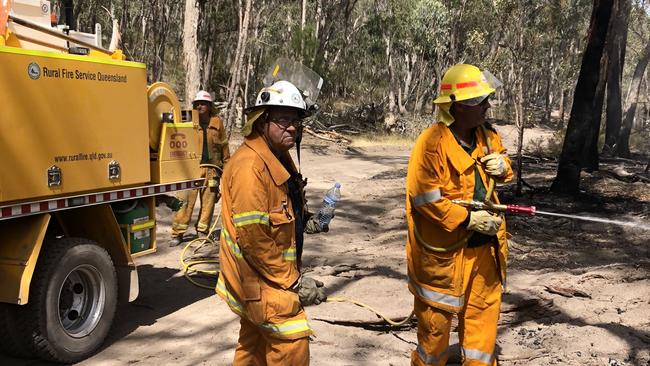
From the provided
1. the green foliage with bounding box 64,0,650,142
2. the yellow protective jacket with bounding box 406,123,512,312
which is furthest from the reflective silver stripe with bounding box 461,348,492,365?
the green foliage with bounding box 64,0,650,142

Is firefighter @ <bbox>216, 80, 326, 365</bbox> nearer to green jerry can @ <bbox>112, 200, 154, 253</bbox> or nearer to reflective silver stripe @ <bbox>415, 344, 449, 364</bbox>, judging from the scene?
reflective silver stripe @ <bbox>415, 344, 449, 364</bbox>

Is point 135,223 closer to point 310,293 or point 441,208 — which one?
point 310,293

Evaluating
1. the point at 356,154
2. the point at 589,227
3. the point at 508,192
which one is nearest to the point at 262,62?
the point at 356,154

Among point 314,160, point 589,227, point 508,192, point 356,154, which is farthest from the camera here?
point 356,154

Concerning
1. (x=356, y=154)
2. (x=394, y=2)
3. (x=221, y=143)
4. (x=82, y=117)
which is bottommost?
(x=356, y=154)

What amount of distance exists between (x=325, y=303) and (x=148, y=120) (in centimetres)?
244

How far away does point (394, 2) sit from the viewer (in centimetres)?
3669

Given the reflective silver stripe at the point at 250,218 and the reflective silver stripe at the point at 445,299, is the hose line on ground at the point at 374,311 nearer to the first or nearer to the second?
the reflective silver stripe at the point at 445,299

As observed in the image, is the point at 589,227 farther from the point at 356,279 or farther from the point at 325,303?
the point at 325,303

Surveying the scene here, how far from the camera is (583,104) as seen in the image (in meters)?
9.84

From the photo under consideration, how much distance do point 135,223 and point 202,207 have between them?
2825mm

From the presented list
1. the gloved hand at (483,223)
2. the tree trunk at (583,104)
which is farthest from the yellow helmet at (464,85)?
the tree trunk at (583,104)

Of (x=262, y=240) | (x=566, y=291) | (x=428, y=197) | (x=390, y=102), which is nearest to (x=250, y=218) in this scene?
(x=262, y=240)

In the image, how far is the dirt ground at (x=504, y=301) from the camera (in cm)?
460
